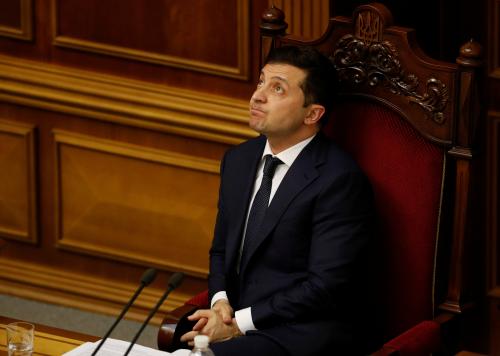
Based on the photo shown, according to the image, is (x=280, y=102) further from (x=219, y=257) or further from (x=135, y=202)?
(x=135, y=202)

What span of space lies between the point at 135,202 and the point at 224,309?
138cm

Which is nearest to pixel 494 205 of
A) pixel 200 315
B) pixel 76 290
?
pixel 200 315

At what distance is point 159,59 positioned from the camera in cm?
486

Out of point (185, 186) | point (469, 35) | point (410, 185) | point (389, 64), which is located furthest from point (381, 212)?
point (185, 186)

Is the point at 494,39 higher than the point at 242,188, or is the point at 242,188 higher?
the point at 494,39

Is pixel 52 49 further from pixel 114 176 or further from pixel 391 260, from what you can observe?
pixel 391 260

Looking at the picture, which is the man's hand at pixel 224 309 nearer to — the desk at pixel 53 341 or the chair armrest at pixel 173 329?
the chair armrest at pixel 173 329

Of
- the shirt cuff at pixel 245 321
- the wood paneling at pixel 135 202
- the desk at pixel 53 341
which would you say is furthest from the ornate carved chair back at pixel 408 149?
the wood paneling at pixel 135 202

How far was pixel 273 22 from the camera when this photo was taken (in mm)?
3850

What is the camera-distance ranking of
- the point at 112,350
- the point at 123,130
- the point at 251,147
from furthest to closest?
the point at 123,130 < the point at 251,147 < the point at 112,350

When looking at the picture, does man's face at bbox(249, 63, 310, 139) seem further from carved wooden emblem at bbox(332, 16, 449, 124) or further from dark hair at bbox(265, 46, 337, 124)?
carved wooden emblem at bbox(332, 16, 449, 124)

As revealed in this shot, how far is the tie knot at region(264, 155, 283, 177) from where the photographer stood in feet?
12.4

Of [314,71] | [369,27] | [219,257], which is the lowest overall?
[219,257]

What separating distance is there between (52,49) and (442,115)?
1910mm
